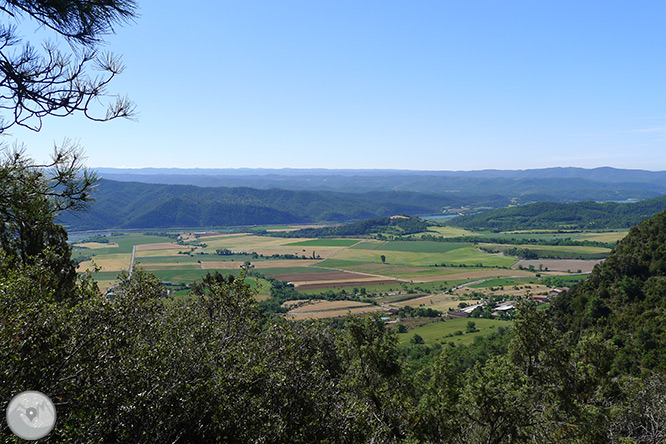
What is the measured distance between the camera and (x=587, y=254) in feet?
416

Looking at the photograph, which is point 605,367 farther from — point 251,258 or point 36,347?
point 251,258

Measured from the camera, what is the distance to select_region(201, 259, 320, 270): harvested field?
11636cm

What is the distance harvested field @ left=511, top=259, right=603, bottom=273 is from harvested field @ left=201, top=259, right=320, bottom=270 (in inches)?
2475

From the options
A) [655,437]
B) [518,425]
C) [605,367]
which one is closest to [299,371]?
[518,425]

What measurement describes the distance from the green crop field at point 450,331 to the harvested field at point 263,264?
66.0m

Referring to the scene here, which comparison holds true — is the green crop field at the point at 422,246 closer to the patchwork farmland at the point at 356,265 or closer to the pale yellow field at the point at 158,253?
the patchwork farmland at the point at 356,265

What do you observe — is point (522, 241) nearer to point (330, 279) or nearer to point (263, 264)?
point (330, 279)

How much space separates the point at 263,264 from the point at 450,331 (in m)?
76.1

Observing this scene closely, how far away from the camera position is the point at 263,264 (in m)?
126

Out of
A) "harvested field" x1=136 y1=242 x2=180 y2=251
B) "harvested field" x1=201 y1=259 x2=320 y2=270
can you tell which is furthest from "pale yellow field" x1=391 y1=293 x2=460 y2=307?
"harvested field" x1=136 y1=242 x2=180 y2=251

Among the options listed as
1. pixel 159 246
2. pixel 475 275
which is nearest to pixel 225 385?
pixel 475 275

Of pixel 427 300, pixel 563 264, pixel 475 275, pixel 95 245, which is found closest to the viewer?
pixel 427 300

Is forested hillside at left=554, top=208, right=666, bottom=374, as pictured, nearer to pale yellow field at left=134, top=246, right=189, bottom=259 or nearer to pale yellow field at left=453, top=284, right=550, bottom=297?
pale yellow field at left=453, top=284, right=550, bottom=297

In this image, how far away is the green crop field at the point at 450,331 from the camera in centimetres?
5516
